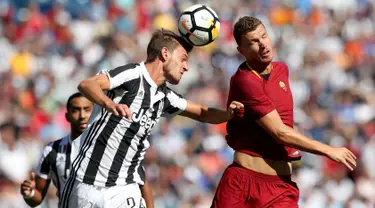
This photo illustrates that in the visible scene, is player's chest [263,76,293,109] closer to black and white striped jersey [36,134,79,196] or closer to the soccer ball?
the soccer ball

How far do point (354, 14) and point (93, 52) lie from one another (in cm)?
516

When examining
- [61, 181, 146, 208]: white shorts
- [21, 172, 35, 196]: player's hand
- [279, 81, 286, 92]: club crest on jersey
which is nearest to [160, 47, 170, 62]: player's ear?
[279, 81, 286, 92]: club crest on jersey

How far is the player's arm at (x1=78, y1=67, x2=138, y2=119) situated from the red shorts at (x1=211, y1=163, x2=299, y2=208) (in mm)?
1109

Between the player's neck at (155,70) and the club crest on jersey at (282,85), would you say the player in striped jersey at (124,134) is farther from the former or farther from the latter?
the club crest on jersey at (282,85)

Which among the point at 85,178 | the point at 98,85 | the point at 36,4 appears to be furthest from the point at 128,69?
the point at 36,4

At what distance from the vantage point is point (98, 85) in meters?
5.96

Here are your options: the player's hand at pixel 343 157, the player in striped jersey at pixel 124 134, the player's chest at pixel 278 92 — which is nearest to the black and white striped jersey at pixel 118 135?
the player in striped jersey at pixel 124 134

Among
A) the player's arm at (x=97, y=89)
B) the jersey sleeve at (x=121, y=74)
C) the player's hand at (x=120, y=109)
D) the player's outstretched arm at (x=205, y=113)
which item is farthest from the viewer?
the player's outstretched arm at (x=205, y=113)

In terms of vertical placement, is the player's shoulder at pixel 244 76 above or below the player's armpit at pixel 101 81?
below

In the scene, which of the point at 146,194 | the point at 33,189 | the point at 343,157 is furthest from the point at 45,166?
the point at 343,157

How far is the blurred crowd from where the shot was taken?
11422mm

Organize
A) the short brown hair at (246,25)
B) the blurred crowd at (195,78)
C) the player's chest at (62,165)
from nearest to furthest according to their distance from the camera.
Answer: the short brown hair at (246,25), the player's chest at (62,165), the blurred crowd at (195,78)

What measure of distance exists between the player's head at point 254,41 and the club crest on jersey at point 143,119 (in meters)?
0.90

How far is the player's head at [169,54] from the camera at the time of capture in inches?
252
